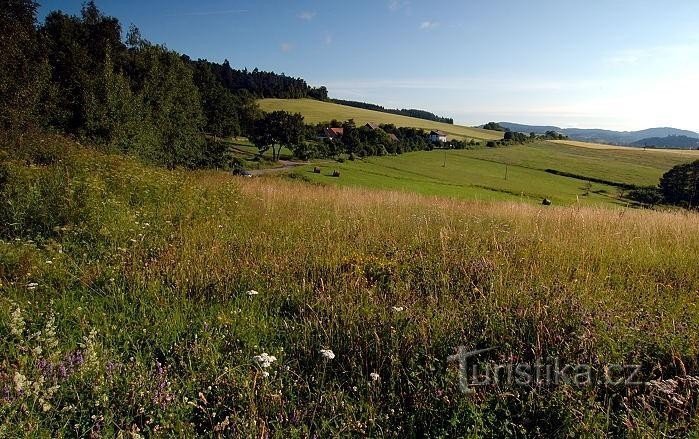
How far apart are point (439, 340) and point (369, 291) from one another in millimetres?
952

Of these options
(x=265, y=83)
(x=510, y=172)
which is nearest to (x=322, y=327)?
(x=510, y=172)

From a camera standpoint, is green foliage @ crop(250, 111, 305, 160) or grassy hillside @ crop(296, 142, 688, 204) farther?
green foliage @ crop(250, 111, 305, 160)

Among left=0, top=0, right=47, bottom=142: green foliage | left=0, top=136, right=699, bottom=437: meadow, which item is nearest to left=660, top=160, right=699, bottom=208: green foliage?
left=0, top=136, right=699, bottom=437: meadow

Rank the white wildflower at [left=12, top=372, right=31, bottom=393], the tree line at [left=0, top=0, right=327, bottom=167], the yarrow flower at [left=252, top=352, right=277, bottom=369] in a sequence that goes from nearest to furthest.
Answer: the white wildflower at [left=12, top=372, right=31, bottom=393], the yarrow flower at [left=252, top=352, right=277, bottom=369], the tree line at [left=0, top=0, right=327, bottom=167]

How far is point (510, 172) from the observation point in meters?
76.2

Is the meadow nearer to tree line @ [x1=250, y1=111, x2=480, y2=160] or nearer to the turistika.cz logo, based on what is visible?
the turistika.cz logo

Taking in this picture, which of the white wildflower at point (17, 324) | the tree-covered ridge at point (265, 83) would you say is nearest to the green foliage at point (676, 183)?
the white wildflower at point (17, 324)

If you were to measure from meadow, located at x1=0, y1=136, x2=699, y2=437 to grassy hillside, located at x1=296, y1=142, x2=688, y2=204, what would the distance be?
40363mm

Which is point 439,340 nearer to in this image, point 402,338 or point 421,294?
point 402,338

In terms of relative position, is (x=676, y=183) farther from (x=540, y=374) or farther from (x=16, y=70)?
(x=16, y=70)

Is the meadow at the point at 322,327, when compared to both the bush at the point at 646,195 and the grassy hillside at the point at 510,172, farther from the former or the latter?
the bush at the point at 646,195

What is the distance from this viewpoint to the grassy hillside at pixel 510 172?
51.1 meters

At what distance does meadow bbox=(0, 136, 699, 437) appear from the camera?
2391 mm

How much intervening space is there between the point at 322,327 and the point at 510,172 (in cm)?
7959
